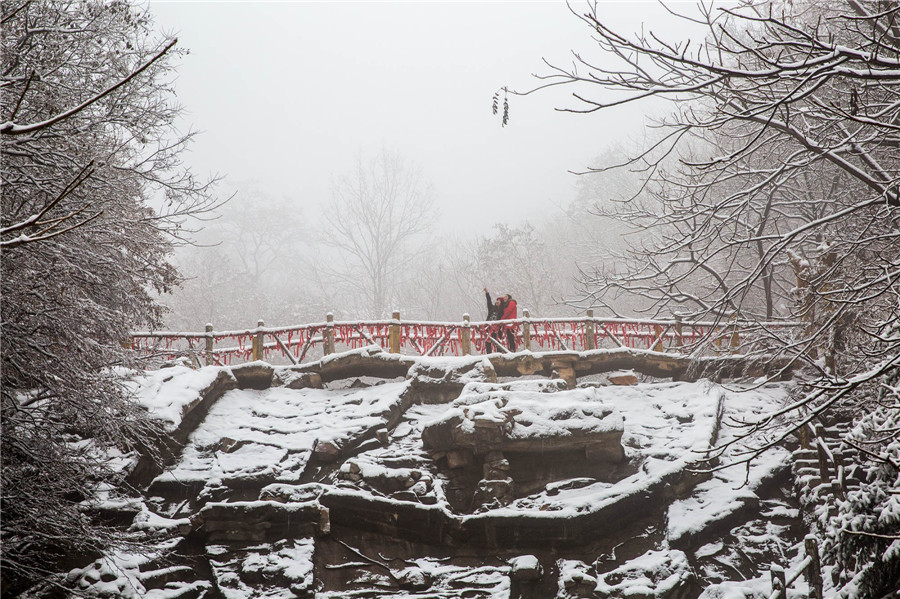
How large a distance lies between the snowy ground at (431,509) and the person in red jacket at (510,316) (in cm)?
338

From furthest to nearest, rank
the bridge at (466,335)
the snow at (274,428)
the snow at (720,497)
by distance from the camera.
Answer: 1. the bridge at (466,335)
2. the snow at (274,428)
3. the snow at (720,497)

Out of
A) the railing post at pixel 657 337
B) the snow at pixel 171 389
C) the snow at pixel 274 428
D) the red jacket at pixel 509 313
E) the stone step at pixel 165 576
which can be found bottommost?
the stone step at pixel 165 576

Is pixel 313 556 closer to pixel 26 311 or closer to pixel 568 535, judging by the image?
pixel 568 535

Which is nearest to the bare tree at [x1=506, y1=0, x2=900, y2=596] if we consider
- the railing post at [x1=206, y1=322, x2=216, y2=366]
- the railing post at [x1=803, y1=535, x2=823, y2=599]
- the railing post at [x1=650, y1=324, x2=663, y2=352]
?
the railing post at [x1=803, y1=535, x2=823, y2=599]

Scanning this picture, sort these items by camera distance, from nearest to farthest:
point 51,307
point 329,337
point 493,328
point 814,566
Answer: point 51,307
point 814,566
point 329,337
point 493,328

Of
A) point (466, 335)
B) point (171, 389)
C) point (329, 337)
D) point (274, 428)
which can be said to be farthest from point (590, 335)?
point (171, 389)

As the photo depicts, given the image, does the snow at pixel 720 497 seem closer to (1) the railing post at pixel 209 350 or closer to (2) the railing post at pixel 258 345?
(2) the railing post at pixel 258 345

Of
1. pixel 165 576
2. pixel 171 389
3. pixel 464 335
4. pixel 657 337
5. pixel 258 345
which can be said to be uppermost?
pixel 464 335

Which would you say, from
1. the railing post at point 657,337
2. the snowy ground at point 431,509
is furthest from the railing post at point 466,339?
the railing post at point 657,337

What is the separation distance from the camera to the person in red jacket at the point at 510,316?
16172 mm

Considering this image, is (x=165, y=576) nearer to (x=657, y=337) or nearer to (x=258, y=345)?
(x=258, y=345)

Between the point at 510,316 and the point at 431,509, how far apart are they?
7.93 metres

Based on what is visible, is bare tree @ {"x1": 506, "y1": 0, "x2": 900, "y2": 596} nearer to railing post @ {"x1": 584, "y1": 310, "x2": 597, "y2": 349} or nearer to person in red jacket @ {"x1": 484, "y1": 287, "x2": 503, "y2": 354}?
railing post @ {"x1": 584, "y1": 310, "x2": 597, "y2": 349}

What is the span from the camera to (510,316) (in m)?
16.8
